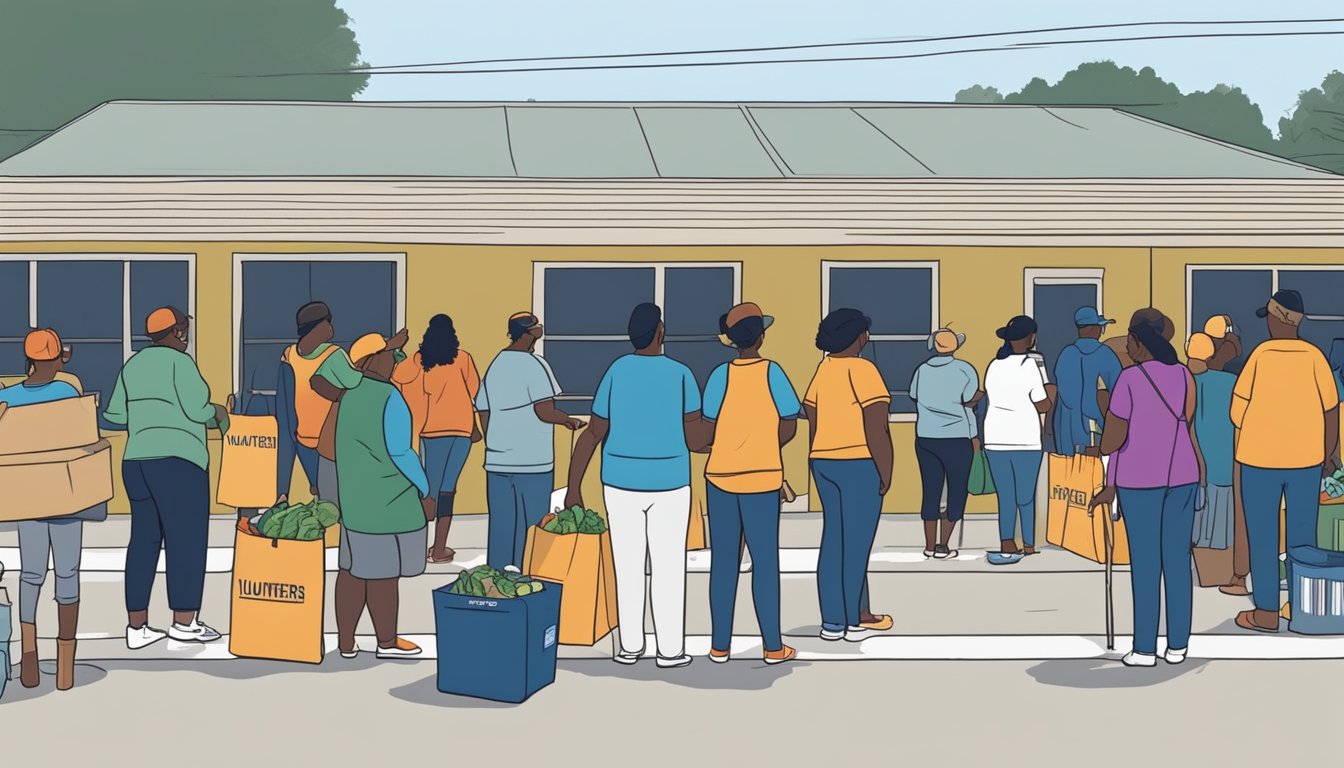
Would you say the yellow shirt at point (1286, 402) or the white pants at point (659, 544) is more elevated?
the yellow shirt at point (1286, 402)

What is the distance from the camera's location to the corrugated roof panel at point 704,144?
49.0 feet

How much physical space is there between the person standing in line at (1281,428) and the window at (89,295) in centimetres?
957

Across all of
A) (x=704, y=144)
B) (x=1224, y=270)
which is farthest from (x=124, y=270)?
(x=1224, y=270)

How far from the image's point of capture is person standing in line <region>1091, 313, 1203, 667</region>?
24.8 feet

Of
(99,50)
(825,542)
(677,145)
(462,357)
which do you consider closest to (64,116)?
(99,50)

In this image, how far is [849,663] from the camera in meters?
7.84

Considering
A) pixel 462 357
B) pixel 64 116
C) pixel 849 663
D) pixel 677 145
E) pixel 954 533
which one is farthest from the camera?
pixel 64 116

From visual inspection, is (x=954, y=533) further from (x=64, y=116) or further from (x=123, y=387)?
(x=64, y=116)

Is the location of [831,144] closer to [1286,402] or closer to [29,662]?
[1286,402]

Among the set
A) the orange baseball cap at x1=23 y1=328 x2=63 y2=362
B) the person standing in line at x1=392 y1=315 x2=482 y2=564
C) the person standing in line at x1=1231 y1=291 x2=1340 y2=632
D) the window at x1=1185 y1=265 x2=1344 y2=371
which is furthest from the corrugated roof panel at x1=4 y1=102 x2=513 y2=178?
the person standing in line at x1=1231 y1=291 x2=1340 y2=632

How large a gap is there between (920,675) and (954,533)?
566 cm

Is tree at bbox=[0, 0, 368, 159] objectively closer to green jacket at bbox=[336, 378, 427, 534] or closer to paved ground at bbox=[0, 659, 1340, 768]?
green jacket at bbox=[336, 378, 427, 534]

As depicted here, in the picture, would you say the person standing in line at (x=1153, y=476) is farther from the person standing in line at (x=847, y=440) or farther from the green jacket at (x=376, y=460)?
the green jacket at (x=376, y=460)

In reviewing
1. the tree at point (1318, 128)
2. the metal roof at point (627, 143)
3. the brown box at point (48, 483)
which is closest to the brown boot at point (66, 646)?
the brown box at point (48, 483)
